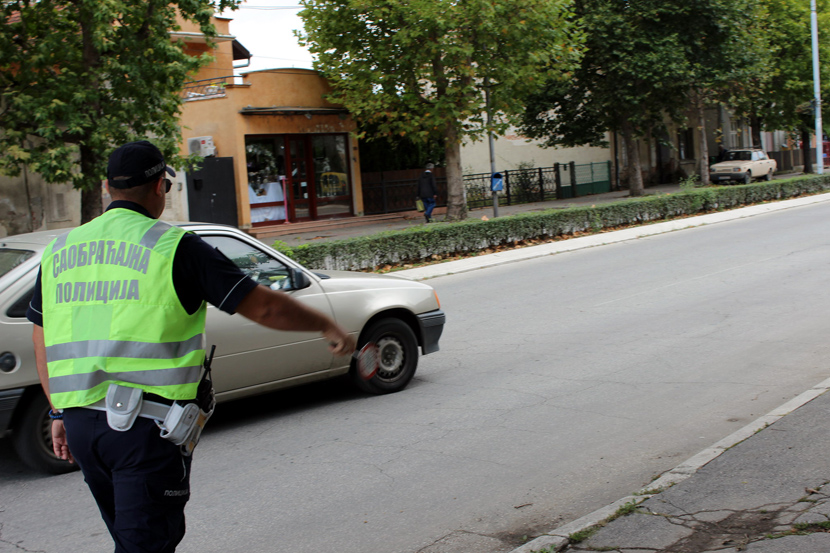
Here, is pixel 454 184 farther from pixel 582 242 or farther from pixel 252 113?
pixel 582 242

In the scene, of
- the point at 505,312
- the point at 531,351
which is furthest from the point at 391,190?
the point at 531,351

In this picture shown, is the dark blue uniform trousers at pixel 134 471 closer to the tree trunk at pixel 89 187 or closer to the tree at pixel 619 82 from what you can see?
the tree trunk at pixel 89 187

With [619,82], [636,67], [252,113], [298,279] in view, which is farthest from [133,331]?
[619,82]

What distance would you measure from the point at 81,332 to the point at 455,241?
15200 mm

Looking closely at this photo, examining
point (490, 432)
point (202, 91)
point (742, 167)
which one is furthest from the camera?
point (742, 167)

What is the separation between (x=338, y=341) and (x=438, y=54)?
21106 mm

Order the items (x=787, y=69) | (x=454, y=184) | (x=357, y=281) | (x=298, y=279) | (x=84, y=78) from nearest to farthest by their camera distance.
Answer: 1. (x=298, y=279)
2. (x=357, y=281)
3. (x=84, y=78)
4. (x=454, y=184)
5. (x=787, y=69)

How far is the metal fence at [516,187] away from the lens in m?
30.1

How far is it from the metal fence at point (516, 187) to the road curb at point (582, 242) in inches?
436

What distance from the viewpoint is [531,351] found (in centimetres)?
850

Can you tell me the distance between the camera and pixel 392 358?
7.10 metres

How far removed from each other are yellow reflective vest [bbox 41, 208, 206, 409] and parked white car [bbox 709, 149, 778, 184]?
41.0 metres

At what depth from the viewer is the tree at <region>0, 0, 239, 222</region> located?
13766mm

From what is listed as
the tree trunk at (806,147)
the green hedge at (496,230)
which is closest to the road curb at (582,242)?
the green hedge at (496,230)
